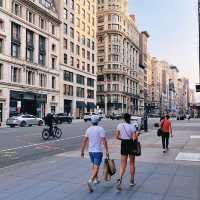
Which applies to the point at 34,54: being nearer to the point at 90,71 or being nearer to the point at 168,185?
the point at 90,71

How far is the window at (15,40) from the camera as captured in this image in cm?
5762

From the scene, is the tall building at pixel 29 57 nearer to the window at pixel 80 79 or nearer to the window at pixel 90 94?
the window at pixel 80 79

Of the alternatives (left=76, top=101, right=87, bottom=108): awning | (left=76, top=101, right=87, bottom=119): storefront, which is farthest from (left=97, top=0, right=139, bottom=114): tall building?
(left=76, top=101, right=87, bottom=108): awning

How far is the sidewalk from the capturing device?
8086mm

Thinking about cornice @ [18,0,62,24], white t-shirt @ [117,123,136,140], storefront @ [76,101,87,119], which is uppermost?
cornice @ [18,0,62,24]

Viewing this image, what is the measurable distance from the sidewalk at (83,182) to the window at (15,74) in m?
45.2

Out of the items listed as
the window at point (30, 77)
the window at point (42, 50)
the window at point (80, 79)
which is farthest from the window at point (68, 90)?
the window at point (30, 77)

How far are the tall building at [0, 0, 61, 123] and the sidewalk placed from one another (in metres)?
43.2

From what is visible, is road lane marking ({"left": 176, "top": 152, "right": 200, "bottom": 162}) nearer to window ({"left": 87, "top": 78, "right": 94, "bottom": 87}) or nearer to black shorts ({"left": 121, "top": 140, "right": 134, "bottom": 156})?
black shorts ({"left": 121, "top": 140, "right": 134, "bottom": 156})

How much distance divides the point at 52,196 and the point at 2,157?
7.60 meters

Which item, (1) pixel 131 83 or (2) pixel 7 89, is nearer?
(2) pixel 7 89

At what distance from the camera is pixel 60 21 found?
241 feet

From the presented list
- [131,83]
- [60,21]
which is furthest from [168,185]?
[131,83]

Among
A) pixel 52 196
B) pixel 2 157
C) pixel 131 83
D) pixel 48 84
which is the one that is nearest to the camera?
pixel 52 196
